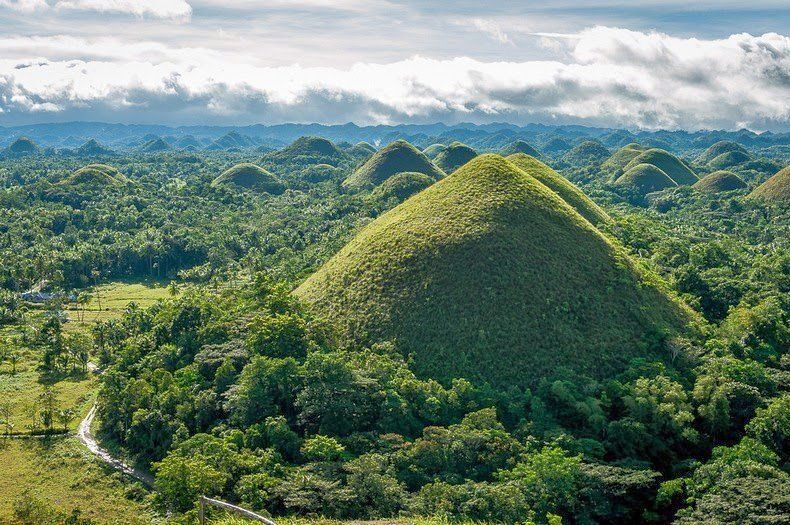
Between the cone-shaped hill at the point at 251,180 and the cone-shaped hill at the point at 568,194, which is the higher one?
the cone-shaped hill at the point at 568,194

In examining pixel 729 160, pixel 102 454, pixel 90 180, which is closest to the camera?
pixel 102 454

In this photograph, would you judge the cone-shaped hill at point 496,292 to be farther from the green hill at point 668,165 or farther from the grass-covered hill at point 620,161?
the grass-covered hill at point 620,161

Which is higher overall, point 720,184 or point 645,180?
point 720,184

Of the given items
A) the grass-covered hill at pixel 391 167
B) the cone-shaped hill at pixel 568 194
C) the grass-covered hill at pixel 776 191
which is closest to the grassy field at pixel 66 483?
the cone-shaped hill at pixel 568 194

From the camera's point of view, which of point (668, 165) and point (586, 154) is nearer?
point (668, 165)

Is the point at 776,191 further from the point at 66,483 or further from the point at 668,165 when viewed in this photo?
the point at 66,483

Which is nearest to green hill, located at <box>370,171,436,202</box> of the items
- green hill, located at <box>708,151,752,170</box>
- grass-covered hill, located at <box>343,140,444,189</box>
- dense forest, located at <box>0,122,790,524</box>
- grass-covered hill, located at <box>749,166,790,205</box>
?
grass-covered hill, located at <box>343,140,444,189</box>

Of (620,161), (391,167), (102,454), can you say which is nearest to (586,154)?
(620,161)
